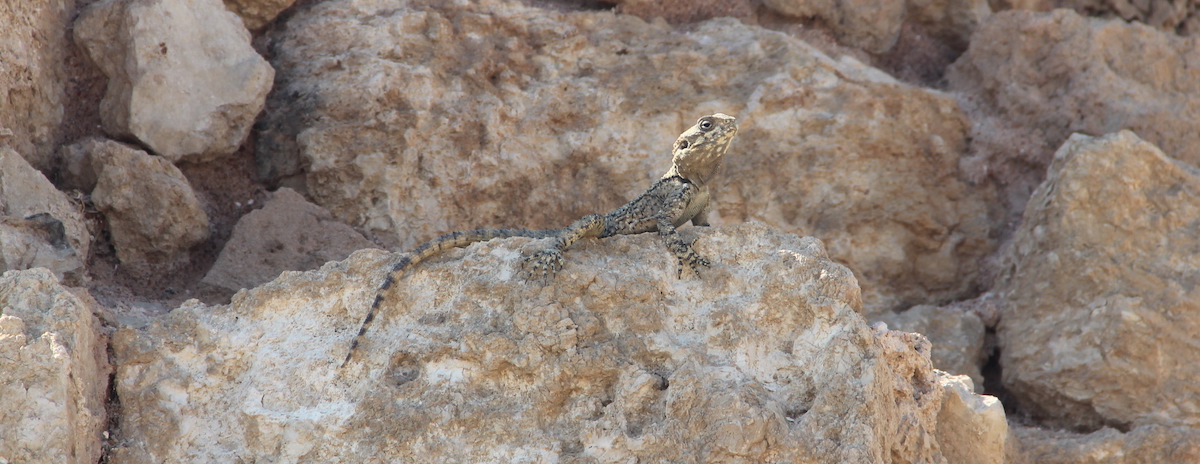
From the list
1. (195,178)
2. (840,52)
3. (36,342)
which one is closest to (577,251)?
(36,342)

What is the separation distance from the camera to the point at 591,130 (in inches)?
286

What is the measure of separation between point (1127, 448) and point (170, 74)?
641cm

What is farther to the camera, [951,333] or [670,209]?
[951,333]

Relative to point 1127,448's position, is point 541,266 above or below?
above

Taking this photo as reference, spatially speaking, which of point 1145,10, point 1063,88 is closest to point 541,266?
point 1063,88

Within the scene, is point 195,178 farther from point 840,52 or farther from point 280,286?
point 840,52

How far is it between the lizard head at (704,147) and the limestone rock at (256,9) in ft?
10.7

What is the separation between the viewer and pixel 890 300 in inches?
291

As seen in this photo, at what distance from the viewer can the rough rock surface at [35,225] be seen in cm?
456

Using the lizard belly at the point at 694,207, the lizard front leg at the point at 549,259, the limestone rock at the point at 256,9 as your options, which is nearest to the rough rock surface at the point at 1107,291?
the lizard belly at the point at 694,207

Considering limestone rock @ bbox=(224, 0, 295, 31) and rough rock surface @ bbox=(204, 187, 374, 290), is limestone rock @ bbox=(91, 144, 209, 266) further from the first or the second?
limestone rock @ bbox=(224, 0, 295, 31)

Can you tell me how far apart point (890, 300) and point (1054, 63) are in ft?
8.15

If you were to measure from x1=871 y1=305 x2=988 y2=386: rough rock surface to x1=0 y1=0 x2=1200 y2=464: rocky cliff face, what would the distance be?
0.08 feet

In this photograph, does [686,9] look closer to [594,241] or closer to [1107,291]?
[594,241]
